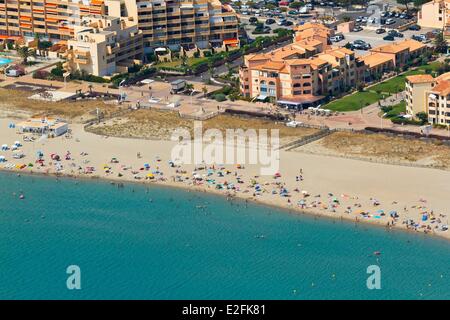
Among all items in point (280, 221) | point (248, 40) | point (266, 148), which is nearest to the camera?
point (280, 221)

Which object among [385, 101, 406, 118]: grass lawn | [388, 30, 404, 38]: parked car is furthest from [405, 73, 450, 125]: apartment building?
[388, 30, 404, 38]: parked car

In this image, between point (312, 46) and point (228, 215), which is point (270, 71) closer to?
point (312, 46)

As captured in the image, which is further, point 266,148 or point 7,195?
point 266,148

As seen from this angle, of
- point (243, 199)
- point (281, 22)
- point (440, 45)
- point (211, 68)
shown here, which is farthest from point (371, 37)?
point (243, 199)

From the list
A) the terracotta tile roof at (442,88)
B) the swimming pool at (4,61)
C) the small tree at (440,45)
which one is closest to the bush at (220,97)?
the terracotta tile roof at (442,88)

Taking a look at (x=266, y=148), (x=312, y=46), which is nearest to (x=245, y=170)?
(x=266, y=148)

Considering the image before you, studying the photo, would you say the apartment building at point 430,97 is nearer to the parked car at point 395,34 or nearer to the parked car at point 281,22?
the parked car at point 395,34

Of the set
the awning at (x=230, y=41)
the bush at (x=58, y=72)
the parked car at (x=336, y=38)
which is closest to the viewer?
the bush at (x=58, y=72)

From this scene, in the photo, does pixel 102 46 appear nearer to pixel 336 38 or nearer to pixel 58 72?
pixel 58 72
